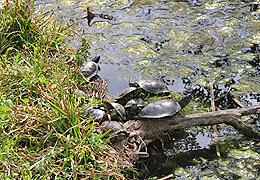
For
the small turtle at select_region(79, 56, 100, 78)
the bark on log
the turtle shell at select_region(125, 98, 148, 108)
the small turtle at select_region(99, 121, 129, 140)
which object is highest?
the small turtle at select_region(79, 56, 100, 78)

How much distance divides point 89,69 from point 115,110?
94 centimetres

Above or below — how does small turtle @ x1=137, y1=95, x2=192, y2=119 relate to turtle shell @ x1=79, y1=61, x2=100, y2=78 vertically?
below

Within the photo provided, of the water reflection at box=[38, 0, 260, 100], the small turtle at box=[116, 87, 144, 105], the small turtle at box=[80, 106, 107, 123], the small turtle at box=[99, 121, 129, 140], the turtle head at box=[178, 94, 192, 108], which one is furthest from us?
the water reflection at box=[38, 0, 260, 100]

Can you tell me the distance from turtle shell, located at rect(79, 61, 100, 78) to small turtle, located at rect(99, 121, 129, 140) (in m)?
0.97

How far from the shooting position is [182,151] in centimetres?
331

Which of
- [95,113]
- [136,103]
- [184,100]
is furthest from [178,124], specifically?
[95,113]

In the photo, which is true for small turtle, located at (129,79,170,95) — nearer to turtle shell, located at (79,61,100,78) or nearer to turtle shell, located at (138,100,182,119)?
turtle shell, located at (138,100,182,119)

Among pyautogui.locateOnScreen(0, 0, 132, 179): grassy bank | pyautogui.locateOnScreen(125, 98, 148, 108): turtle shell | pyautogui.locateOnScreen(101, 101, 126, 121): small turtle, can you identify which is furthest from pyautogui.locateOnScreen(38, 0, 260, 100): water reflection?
pyautogui.locateOnScreen(0, 0, 132, 179): grassy bank

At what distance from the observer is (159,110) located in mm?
3184

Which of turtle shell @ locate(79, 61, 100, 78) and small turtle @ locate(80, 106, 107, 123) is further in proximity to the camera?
turtle shell @ locate(79, 61, 100, 78)

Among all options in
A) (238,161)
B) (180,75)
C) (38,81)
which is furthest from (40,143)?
(180,75)

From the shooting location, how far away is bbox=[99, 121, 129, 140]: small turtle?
117 inches

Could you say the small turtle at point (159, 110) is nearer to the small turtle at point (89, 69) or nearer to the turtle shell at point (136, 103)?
the turtle shell at point (136, 103)

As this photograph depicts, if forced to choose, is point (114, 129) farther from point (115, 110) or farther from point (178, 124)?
point (178, 124)
